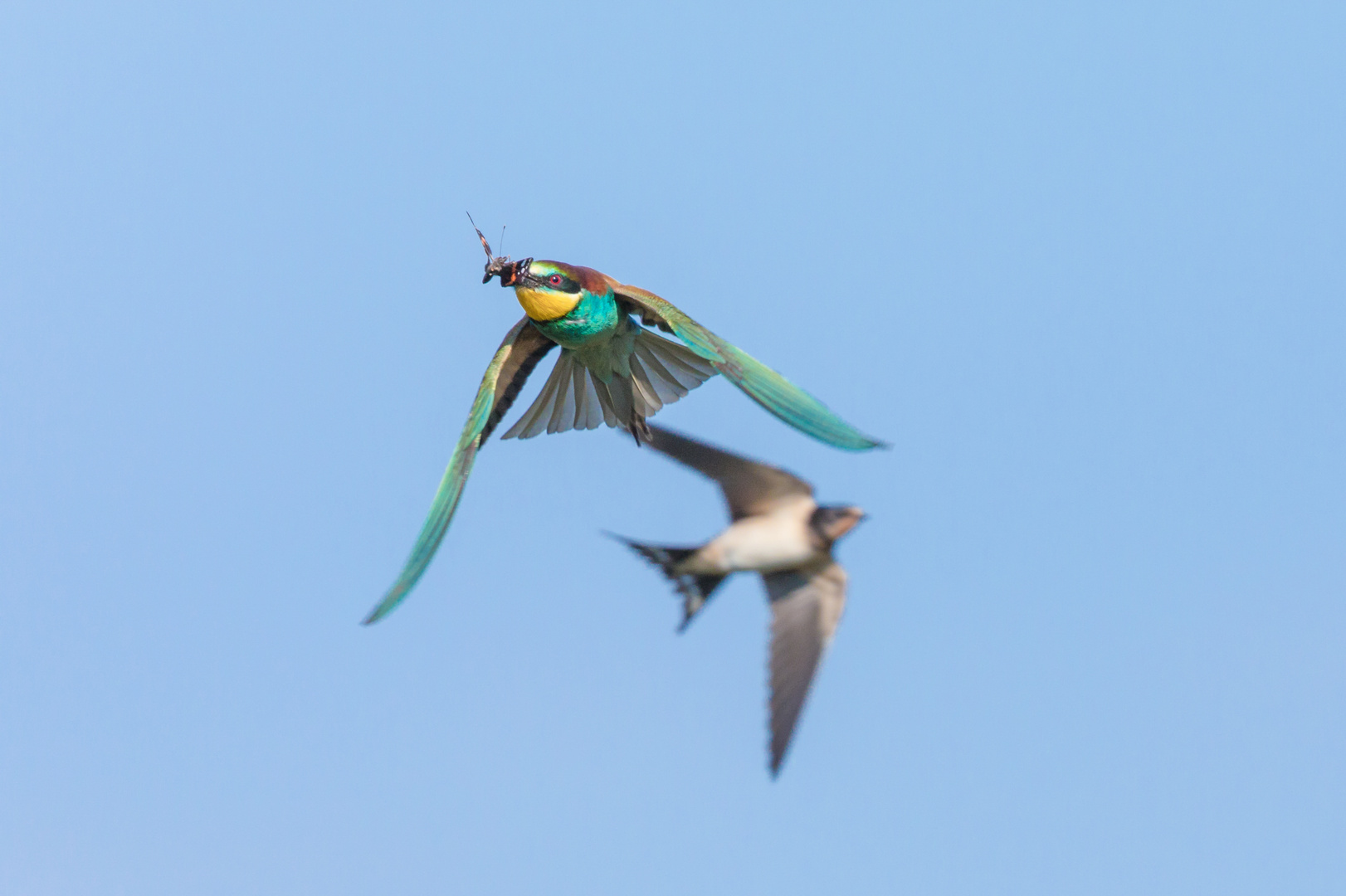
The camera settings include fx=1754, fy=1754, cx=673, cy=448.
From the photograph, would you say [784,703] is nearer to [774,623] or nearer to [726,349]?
[774,623]

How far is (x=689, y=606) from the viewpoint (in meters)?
12.9

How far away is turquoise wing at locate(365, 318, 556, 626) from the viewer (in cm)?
1140

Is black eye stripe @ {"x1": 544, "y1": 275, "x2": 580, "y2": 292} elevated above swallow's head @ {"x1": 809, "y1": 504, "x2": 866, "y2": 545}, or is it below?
above

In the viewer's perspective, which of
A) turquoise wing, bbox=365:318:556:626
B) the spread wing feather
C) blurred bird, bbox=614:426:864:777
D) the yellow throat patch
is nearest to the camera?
turquoise wing, bbox=365:318:556:626

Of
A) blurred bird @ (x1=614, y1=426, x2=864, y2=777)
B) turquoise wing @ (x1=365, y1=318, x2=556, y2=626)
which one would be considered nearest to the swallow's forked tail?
blurred bird @ (x1=614, y1=426, x2=864, y2=777)

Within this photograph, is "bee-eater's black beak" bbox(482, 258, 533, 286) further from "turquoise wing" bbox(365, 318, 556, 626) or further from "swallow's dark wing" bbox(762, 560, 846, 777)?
"swallow's dark wing" bbox(762, 560, 846, 777)

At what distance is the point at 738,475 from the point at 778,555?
0.68 meters

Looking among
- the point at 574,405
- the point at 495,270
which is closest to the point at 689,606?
the point at 574,405

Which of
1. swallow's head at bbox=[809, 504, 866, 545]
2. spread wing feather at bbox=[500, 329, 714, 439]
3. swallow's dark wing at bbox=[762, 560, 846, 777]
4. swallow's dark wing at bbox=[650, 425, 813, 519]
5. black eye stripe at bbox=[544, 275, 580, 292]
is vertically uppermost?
black eye stripe at bbox=[544, 275, 580, 292]

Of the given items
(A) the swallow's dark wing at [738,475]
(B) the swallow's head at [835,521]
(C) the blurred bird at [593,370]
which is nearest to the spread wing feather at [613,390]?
(C) the blurred bird at [593,370]

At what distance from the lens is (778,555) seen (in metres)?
12.8

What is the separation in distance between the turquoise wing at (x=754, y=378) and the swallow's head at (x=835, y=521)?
48.0 inches

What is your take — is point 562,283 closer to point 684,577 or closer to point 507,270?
point 507,270

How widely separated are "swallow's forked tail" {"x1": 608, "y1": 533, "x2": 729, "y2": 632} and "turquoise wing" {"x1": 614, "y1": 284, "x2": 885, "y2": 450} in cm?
148
